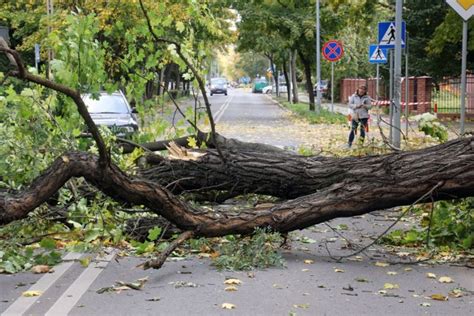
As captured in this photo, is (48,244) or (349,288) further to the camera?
(48,244)

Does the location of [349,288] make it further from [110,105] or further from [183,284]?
[110,105]

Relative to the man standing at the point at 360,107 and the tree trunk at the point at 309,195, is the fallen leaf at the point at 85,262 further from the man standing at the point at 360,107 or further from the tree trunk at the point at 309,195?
the man standing at the point at 360,107

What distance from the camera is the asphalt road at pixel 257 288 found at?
224 inches

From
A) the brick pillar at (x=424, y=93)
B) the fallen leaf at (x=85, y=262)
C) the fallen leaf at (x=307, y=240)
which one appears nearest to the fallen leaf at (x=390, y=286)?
the fallen leaf at (x=307, y=240)

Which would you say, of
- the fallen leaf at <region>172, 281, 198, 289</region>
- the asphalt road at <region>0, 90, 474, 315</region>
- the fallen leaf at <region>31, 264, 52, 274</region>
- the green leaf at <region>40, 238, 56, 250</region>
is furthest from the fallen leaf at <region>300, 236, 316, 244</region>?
the fallen leaf at <region>31, 264, 52, 274</region>

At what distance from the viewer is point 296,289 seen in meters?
6.27

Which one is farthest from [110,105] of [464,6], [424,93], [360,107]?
[424,93]

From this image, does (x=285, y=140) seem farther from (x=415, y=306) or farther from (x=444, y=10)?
(x=415, y=306)

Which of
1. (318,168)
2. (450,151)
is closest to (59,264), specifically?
(318,168)

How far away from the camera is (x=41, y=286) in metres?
6.32

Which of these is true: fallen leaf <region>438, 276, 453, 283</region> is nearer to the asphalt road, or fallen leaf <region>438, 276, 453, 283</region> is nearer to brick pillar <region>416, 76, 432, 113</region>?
the asphalt road

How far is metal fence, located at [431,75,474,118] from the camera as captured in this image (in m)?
32.6

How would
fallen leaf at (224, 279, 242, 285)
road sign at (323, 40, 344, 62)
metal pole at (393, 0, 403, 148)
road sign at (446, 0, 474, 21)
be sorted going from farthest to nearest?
1. road sign at (323, 40, 344, 62)
2. metal pole at (393, 0, 403, 148)
3. road sign at (446, 0, 474, 21)
4. fallen leaf at (224, 279, 242, 285)

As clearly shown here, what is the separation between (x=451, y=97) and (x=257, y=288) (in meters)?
29.1
